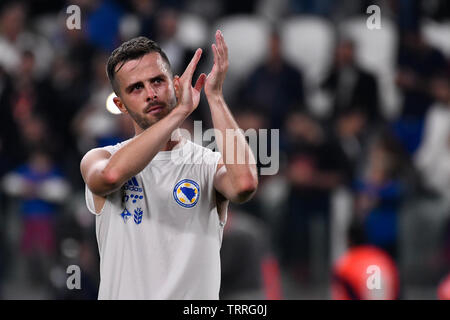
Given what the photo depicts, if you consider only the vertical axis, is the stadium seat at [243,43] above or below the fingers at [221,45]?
above

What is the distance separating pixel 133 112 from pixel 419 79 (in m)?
5.38

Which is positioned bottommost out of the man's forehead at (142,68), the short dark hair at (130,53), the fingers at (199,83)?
the fingers at (199,83)

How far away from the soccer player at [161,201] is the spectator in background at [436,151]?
4.55 metres

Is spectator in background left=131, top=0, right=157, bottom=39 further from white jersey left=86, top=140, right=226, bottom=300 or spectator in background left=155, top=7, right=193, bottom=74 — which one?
white jersey left=86, top=140, right=226, bottom=300

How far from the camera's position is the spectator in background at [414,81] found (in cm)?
805

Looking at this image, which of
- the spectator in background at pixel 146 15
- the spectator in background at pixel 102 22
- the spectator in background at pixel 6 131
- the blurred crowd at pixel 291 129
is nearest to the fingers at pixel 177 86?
the blurred crowd at pixel 291 129

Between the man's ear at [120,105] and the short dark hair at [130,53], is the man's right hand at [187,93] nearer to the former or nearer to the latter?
the short dark hair at [130,53]

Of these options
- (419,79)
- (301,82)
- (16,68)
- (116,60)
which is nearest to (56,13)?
(16,68)

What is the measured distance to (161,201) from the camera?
3.55m

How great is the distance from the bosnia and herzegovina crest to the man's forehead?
1.58 ft

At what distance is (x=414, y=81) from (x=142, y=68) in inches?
210

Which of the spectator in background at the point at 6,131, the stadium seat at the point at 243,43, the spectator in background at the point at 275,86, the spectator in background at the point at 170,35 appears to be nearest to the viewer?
the spectator in background at the point at 170,35

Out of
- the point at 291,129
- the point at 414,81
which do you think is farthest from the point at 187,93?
the point at 414,81

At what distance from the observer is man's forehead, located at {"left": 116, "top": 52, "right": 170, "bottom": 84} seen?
3.58 metres
